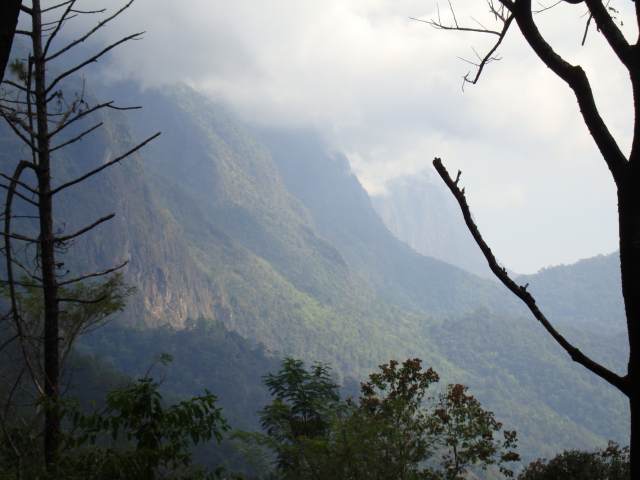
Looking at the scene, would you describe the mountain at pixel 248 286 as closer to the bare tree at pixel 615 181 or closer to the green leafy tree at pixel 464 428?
the green leafy tree at pixel 464 428

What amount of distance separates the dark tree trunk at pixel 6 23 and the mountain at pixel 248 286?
7480 centimetres

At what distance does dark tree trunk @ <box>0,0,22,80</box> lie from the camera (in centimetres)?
165

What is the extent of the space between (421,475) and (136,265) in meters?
101

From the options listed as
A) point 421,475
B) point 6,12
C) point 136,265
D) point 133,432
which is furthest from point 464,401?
point 136,265

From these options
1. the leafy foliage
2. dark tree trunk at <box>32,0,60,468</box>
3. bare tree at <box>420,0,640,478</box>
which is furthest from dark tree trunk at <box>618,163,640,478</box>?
the leafy foliage

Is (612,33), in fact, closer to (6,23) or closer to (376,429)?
(6,23)

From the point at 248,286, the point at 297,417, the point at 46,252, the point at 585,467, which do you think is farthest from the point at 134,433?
the point at 248,286

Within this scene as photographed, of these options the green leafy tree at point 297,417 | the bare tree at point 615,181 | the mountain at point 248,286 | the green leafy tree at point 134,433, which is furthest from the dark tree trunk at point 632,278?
the mountain at point 248,286

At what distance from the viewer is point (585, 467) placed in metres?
9.51

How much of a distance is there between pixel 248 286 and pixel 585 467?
120543mm

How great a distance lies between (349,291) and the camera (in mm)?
165625

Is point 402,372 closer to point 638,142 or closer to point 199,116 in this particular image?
point 638,142

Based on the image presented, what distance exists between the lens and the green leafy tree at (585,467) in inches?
358

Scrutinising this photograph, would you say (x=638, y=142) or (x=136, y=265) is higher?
(x=136, y=265)
